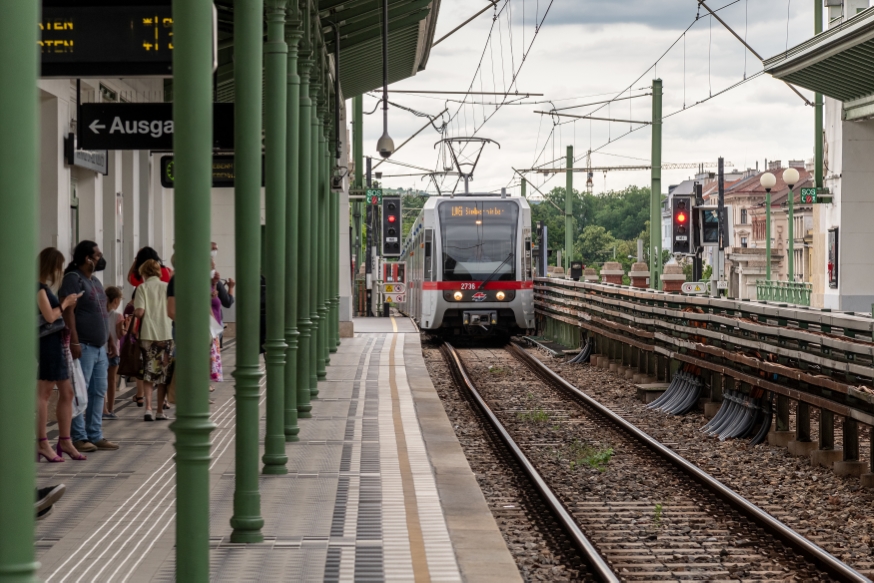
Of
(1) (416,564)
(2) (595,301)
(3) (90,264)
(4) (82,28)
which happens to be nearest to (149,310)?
(3) (90,264)

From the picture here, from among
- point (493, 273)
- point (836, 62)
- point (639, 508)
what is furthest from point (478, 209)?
point (639, 508)

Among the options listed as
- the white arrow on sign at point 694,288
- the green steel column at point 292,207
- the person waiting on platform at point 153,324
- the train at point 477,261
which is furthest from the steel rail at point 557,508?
the white arrow on sign at point 694,288

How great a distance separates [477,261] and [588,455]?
15.2m

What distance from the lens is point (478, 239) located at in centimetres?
2739

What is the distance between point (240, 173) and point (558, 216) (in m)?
118

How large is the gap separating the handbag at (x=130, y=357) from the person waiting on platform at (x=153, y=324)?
174mm

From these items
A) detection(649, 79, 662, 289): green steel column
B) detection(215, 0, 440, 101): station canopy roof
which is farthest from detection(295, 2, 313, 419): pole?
detection(649, 79, 662, 289): green steel column

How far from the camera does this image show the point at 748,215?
352ft

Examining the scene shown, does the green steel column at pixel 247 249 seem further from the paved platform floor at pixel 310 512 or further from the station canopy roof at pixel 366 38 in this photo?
the station canopy roof at pixel 366 38

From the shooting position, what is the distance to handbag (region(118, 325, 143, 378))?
1227 cm

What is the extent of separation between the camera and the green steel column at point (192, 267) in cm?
495

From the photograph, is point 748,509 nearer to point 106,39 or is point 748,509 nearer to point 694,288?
point 106,39

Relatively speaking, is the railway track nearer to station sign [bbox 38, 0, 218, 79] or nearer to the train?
station sign [bbox 38, 0, 218, 79]

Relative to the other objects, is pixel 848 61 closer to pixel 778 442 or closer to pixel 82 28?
pixel 778 442
